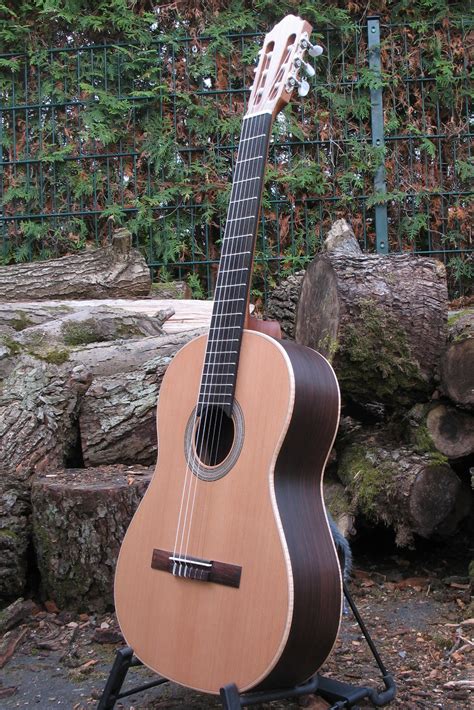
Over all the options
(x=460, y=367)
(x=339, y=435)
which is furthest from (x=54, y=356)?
(x=460, y=367)

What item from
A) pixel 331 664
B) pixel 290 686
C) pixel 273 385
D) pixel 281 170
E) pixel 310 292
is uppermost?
pixel 281 170

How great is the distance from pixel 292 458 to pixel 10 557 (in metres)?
1.63

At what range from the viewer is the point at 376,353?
3391 mm

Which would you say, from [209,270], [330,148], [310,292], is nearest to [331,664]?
[310,292]

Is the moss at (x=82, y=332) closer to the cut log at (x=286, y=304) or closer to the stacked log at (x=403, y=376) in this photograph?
the cut log at (x=286, y=304)

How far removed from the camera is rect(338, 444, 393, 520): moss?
3.35 meters

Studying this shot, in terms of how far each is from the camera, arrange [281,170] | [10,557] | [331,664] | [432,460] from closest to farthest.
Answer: [331,664], [10,557], [432,460], [281,170]

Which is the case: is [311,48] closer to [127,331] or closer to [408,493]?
[408,493]

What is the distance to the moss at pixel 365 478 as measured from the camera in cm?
335

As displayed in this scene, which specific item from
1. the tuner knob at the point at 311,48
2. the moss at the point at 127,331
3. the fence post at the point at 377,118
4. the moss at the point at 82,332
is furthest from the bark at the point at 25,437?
the fence post at the point at 377,118

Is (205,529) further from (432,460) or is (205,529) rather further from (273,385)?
(432,460)

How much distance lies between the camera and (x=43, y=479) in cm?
315

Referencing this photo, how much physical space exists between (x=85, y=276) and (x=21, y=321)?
3.38ft

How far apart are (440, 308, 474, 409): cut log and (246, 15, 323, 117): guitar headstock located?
1.45m
